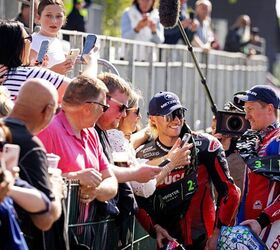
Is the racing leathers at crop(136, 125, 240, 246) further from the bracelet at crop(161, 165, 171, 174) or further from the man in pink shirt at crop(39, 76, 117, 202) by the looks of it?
the man in pink shirt at crop(39, 76, 117, 202)

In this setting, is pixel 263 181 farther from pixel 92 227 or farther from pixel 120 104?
pixel 92 227

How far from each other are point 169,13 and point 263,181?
2.19 m

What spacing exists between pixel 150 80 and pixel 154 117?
588 cm

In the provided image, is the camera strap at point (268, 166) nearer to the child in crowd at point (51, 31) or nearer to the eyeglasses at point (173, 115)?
the eyeglasses at point (173, 115)

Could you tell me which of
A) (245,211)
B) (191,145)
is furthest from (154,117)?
(245,211)

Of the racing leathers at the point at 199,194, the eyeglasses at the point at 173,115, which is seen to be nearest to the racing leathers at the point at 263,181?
the racing leathers at the point at 199,194

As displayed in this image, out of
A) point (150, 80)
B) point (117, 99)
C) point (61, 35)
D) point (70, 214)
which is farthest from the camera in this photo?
point (150, 80)

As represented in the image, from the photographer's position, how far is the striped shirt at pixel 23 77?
7824 millimetres

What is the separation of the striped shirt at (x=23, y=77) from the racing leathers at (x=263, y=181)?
1.69 meters

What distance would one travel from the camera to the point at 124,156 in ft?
26.0

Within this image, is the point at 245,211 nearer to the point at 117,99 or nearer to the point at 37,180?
the point at 117,99

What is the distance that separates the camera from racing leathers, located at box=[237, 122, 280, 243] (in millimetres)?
8484

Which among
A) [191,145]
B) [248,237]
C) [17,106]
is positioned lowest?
[248,237]

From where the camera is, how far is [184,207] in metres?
8.66
